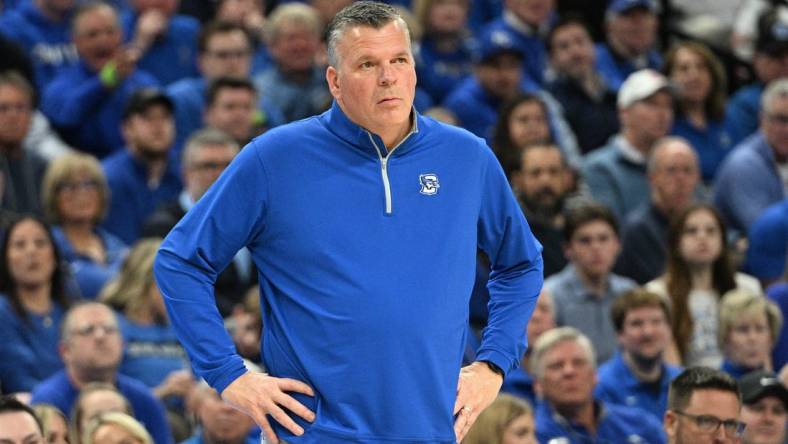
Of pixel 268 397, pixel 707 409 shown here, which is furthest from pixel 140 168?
pixel 268 397

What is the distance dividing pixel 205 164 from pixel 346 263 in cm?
447

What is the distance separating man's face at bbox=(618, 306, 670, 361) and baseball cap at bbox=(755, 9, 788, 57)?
11.5ft

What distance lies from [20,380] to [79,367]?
0.44 metres

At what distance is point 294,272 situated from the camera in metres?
3.26

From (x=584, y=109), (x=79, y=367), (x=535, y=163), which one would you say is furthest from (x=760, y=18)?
(x=79, y=367)

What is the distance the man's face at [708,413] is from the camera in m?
5.33

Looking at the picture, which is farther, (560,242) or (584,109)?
(584,109)

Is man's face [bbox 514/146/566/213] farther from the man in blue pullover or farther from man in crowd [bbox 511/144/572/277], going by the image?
the man in blue pullover

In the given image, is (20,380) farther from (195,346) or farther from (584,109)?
(584,109)

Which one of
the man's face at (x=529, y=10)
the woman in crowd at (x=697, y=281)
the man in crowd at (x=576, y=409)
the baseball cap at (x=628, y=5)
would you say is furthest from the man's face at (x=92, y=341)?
the baseball cap at (x=628, y=5)

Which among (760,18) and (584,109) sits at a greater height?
(760,18)

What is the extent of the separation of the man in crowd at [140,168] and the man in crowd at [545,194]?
74.9 inches

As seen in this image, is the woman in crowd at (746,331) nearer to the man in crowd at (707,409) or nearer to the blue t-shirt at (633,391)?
the blue t-shirt at (633,391)

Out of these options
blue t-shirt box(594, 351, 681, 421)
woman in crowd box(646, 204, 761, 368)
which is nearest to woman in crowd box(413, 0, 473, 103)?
woman in crowd box(646, 204, 761, 368)
